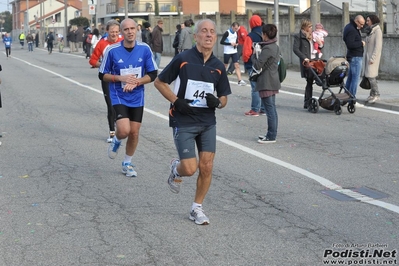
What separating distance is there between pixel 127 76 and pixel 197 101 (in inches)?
90.6

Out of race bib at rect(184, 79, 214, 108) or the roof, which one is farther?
the roof

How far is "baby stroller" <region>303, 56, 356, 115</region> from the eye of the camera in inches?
580

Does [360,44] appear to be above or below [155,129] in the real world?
above

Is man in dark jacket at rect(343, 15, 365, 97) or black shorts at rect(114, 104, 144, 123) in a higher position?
man in dark jacket at rect(343, 15, 365, 97)

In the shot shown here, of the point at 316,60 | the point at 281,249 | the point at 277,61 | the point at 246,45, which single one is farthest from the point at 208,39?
the point at 246,45

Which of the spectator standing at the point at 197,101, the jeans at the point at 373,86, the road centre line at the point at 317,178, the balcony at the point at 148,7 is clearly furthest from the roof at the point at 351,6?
the spectator standing at the point at 197,101

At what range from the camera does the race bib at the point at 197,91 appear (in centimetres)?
687

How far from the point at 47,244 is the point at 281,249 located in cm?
192

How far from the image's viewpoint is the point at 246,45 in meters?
16.3

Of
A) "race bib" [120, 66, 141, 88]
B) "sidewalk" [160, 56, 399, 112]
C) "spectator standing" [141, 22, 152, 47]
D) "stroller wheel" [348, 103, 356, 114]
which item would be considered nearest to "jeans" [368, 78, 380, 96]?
"sidewalk" [160, 56, 399, 112]

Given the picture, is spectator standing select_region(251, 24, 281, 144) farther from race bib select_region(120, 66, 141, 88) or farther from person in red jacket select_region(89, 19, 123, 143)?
race bib select_region(120, 66, 141, 88)

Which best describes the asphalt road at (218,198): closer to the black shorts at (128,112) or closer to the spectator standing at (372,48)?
the black shorts at (128,112)

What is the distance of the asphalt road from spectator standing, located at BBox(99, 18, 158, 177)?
27.7 inches

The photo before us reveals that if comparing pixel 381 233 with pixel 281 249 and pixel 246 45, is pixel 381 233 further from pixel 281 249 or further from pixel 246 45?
pixel 246 45
